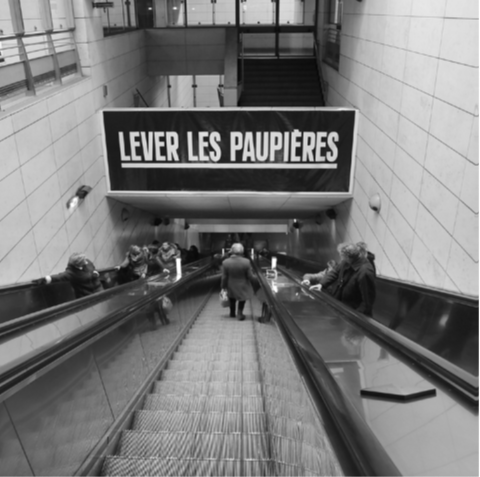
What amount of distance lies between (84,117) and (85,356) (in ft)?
17.3

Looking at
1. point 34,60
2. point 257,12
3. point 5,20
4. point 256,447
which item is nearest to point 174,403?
point 256,447

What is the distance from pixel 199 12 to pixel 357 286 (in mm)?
11094

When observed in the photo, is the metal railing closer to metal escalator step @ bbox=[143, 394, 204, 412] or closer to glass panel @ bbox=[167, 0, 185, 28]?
metal escalator step @ bbox=[143, 394, 204, 412]

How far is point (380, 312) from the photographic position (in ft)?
14.9

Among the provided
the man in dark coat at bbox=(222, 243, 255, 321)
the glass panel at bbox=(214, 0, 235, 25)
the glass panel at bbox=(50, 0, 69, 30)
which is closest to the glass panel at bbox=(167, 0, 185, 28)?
the glass panel at bbox=(214, 0, 235, 25)

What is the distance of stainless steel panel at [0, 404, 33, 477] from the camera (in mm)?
1456

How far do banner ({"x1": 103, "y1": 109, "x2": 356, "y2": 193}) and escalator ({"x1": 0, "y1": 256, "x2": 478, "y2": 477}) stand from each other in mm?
3921

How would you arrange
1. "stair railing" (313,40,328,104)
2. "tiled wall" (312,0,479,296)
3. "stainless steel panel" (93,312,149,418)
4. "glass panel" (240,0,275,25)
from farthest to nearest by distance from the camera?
1. "glass panel" (240,0,275,25)
2. "stair railing" (313,40,328,104)
3. "tiled wall" (312,0,479,296)
4. "stainless steel panel" (93,312,149,418)

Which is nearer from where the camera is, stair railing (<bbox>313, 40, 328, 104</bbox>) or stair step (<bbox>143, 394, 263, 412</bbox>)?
stair step (<bbox>143, 394, 263, 412</bbox>)

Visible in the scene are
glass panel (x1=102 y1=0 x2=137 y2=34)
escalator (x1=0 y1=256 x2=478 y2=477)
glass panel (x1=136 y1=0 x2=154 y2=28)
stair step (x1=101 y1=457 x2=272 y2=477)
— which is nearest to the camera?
escalator (x1=0 y1=256 x2=478 y2=477)

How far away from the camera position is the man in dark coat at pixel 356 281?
3.34m

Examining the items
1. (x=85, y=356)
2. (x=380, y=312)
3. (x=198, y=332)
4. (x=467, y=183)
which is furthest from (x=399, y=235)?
(x=85, y=356)

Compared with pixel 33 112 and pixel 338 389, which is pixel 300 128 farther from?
pixel 338 389

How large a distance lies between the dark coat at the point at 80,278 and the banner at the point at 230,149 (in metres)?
3.01
